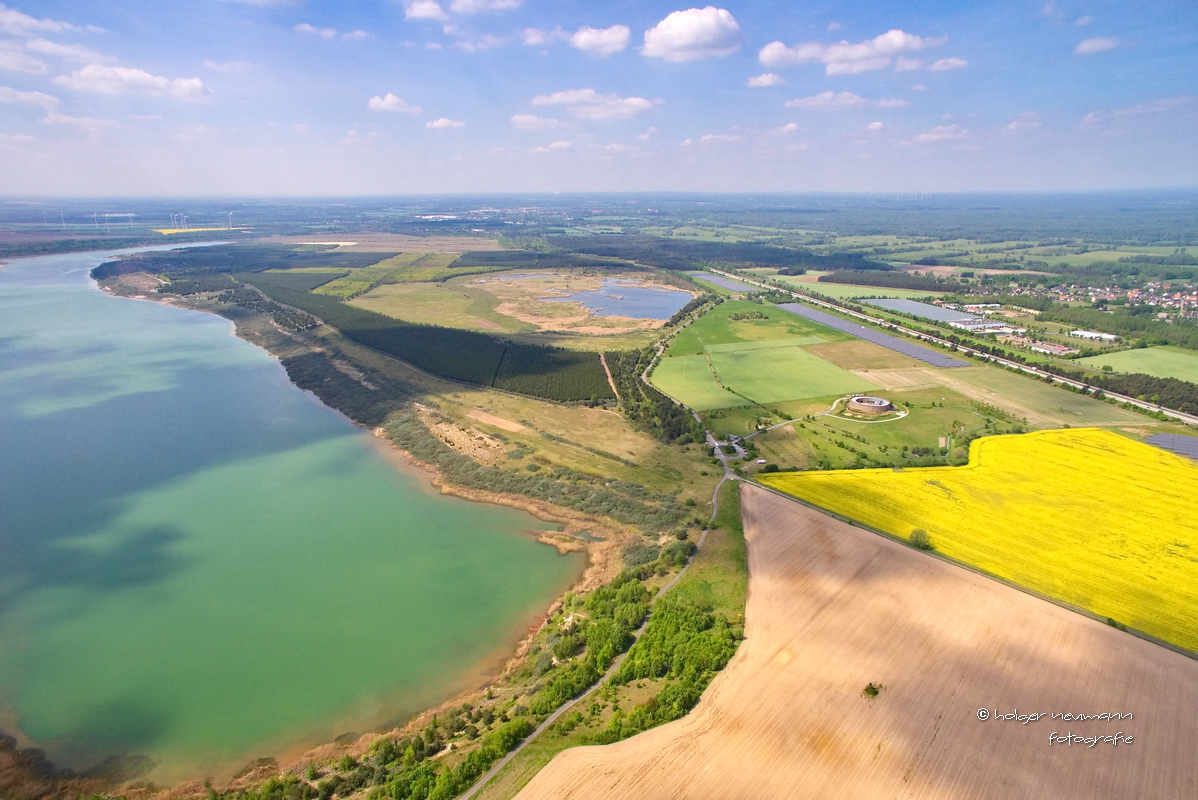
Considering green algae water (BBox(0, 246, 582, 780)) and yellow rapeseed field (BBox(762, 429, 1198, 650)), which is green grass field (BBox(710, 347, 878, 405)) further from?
green algae water (BBox(0, 246, 582, 780))

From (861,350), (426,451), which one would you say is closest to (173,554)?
(426,451)


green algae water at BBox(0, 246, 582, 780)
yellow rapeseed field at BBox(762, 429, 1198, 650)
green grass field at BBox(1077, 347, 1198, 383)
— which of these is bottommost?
green algae water at BBox(0, 246, 582, 780)

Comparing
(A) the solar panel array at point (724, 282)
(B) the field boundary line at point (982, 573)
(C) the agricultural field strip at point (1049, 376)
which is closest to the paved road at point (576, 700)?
(B) the field boundary line at point (982, 573)

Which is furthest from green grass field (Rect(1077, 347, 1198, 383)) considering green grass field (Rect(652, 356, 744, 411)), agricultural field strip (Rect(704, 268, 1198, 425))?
green grass field (Rect(652, 356, 744, 411))

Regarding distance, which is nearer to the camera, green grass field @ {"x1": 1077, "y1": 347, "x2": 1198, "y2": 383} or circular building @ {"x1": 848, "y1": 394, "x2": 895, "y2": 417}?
circular building @ {"x1": 848, "y1": 394, "x2": 895, "y2": 417}

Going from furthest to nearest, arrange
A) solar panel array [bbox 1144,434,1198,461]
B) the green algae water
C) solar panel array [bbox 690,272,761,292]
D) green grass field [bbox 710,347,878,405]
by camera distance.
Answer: solar panel array [bbox 690,272,761,292]
green grass field [bbox 710,347,878,405]
solar panel array [bbox 1144,434,1198,461]
the green algae water

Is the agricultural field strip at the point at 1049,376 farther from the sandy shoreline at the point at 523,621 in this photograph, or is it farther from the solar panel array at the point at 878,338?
the sandy shoreline at the point at 523,621
